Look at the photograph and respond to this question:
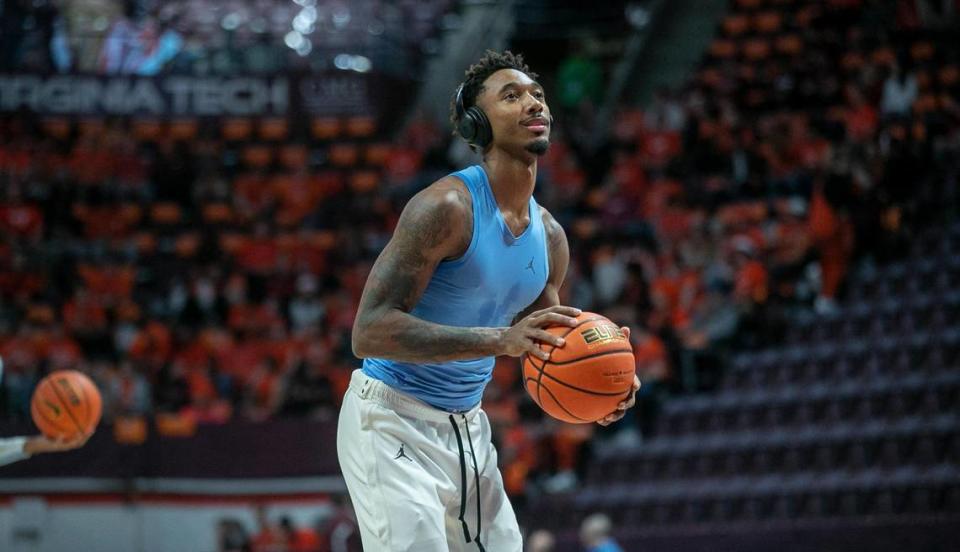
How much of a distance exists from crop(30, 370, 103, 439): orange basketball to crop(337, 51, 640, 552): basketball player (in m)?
2.90

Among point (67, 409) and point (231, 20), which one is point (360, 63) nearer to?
point (231, 20)

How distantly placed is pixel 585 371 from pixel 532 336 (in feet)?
0.86

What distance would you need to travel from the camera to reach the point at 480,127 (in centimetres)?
451

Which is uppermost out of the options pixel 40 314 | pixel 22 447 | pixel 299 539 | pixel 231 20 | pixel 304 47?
pixel 231 20

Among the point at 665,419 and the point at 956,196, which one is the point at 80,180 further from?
the point at 956,196

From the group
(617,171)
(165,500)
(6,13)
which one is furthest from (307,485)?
(6,13)

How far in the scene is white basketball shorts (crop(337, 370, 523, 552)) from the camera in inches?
165

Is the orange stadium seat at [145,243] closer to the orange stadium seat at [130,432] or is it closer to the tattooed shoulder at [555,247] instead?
the orange stadium seat at [130,432]

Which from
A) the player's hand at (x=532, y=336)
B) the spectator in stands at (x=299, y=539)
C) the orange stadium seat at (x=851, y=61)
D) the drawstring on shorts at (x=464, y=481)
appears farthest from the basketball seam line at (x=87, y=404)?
the orange stadium seat at (x=851, y=61)

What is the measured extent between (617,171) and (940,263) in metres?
4.48

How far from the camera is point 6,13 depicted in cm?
1730

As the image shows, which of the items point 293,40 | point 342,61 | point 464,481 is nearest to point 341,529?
point 464,481

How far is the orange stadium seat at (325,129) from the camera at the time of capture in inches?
728

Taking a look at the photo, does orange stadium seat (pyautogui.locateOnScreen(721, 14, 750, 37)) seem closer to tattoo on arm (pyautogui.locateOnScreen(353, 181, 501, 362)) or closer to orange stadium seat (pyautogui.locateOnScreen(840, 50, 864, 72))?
orange stadium seat (pyautogui.locateOnScreen(840, 50, 864, 72))
